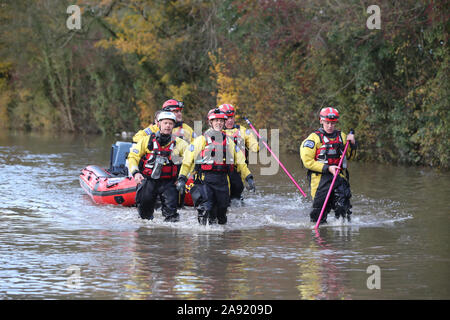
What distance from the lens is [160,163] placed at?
12625 mm

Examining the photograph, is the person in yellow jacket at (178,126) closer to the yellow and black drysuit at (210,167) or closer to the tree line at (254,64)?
the yellow and black drysuit at (210,167)

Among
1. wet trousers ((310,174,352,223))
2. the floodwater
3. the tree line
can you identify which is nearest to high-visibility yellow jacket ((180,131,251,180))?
the floodwater

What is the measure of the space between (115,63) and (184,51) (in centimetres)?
934

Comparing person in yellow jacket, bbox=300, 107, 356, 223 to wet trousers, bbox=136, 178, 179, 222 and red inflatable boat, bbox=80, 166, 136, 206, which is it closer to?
wet trousers, bbox=136, 178, 179, 222

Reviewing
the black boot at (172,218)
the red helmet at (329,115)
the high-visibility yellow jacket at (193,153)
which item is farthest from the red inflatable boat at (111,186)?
the red helmet at (329,115)

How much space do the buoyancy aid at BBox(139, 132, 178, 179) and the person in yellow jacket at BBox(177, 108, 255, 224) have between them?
0.52m

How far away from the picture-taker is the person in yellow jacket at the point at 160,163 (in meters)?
12.7

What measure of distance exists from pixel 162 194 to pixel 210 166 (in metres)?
1.14

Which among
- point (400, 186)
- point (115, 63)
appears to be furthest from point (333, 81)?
point (115, 63)

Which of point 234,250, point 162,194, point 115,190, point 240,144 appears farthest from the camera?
point 115,190

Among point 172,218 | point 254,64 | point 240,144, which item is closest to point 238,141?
point 240,144

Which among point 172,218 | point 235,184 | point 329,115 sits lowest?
point 172,218

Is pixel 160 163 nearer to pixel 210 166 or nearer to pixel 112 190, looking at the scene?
pixel 210 166

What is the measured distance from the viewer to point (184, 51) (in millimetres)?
38094
